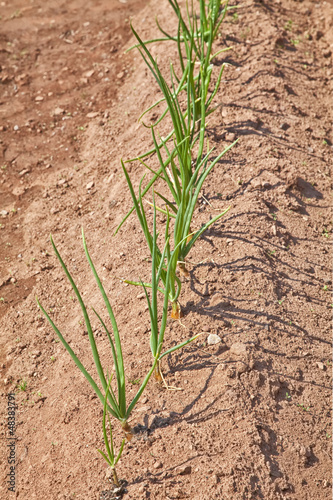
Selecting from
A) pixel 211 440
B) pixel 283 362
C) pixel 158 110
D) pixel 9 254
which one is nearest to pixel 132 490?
pixel 211 440

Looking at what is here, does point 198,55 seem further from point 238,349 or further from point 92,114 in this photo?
point 238,349

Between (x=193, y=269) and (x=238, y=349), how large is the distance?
489 millimetres

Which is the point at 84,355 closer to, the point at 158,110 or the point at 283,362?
the point at 283,362

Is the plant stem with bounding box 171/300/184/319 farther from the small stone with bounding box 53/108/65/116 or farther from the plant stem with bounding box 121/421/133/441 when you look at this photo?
the small stone with bounding box 53/108/65/116

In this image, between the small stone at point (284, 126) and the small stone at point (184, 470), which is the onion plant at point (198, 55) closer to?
the small stone at point (284, 126)

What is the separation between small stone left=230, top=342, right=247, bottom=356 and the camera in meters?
1.95

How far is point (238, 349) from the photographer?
196cm

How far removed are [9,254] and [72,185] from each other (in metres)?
0.63

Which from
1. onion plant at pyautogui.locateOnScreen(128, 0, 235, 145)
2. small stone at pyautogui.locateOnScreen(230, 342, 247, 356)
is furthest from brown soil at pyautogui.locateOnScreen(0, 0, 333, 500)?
onion plant at pyautogui.locateOnScreen(128, 0, 235, 145)

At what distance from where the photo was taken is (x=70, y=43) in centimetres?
432

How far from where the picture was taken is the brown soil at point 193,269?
1768 millimetres

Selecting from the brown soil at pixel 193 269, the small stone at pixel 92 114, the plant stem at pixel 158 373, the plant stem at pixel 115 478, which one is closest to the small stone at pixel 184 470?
the brown soil at pixel 193 269

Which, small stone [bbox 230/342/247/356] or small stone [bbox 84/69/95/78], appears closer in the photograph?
small stone [bbox 230/342/247/356]

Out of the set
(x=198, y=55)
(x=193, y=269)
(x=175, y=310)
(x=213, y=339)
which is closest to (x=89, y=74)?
(x=198, y=55)
